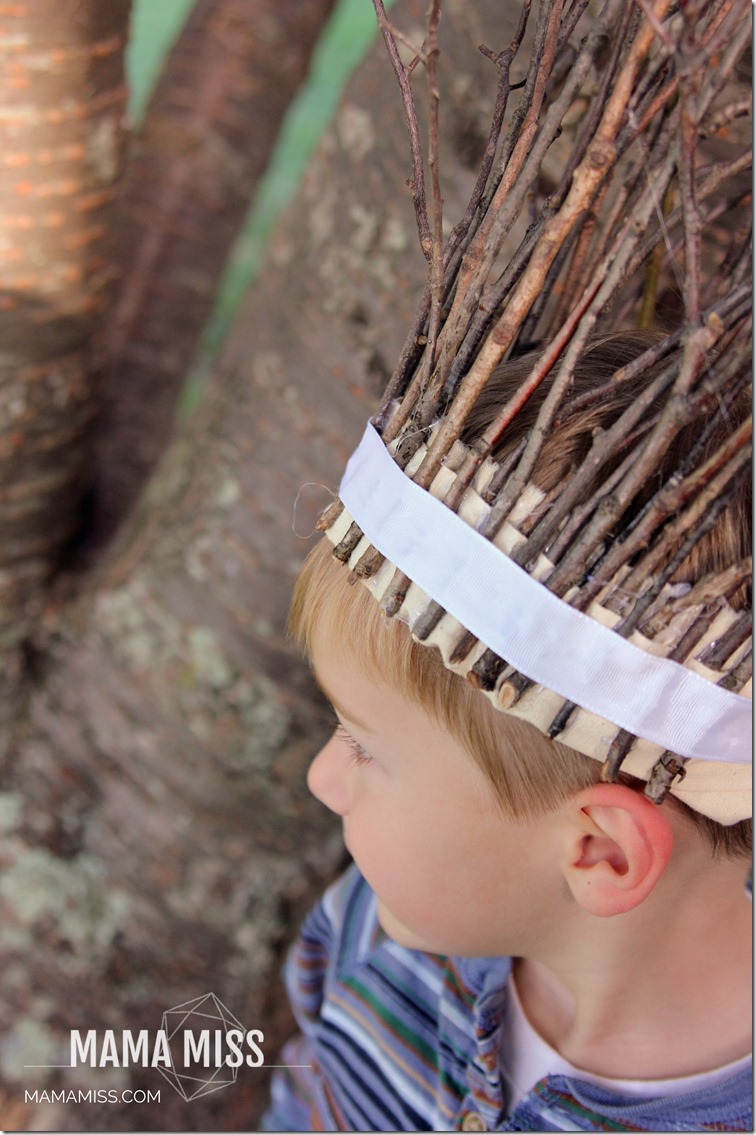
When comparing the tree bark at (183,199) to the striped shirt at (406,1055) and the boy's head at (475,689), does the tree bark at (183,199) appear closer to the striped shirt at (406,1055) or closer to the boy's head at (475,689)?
the striped shirt at (406,1055)

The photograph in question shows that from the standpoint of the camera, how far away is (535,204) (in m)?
1.04

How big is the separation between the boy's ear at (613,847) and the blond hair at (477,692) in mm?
20

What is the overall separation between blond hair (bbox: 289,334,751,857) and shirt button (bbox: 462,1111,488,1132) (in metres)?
0.48

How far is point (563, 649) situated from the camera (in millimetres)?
786

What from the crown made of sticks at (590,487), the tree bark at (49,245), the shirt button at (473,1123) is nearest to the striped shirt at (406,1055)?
the shirt button at (473,1123)

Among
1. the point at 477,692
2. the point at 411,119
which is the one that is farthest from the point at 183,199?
the point at 477,692

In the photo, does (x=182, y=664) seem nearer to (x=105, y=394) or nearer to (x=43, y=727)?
(x=43, y=727)

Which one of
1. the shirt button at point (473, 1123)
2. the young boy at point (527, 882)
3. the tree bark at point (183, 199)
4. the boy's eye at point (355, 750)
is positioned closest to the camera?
the young boy at point (527, 882)

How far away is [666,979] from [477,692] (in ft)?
1.59

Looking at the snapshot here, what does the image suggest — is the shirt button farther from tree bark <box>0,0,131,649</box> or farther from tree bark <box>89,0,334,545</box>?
tree bark <box>89,0,334,545</box>

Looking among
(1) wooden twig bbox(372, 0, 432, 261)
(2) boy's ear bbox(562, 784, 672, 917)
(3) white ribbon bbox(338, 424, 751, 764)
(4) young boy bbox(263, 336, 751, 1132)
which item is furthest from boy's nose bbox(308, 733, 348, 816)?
(1) wooden twig bbox(372, 0, 432, 261)

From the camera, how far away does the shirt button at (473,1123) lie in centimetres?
118

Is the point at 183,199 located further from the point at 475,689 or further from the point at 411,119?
the point at 475,689

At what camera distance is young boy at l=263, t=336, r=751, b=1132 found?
0.86 meters
